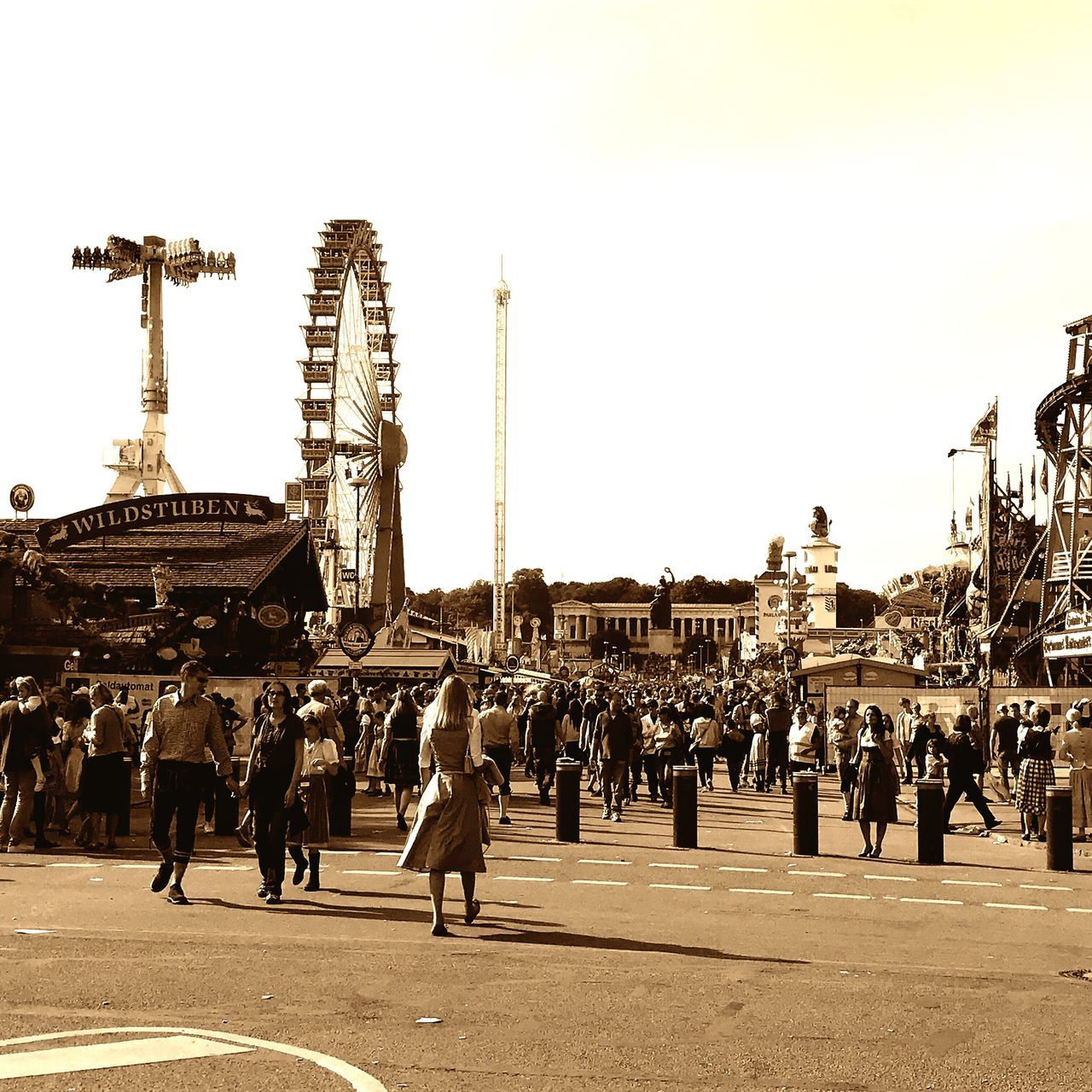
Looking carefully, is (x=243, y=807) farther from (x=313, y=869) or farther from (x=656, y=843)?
(x=313, y=869)

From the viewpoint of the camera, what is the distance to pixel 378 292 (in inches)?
2660

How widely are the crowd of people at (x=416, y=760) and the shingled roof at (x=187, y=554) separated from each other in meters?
11.2

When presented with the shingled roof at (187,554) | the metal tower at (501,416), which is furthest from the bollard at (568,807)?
the metal tower at (501,416)

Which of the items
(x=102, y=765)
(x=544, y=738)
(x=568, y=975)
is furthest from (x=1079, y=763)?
(x=102, y=765)

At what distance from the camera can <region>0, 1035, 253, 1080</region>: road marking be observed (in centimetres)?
605

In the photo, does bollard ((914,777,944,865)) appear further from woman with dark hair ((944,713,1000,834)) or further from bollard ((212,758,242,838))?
bollard ((212,758,242,838))

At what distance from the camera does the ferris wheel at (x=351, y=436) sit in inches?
2494

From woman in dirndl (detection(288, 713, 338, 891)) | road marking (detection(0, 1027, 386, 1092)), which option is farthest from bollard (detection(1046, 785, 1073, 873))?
road marking (detection(0, 1027, 386, 1092))

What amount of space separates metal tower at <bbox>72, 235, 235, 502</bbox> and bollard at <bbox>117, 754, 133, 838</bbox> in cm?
6622

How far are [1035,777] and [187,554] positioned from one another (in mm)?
27618

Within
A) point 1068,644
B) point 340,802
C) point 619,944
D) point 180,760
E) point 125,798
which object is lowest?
point 619,944

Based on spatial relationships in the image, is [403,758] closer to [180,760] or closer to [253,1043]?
[180,760]

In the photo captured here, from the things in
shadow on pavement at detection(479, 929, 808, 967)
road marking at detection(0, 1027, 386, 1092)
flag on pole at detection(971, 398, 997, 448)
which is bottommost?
shadow on pavement at detection(479, 929, 808, 967)

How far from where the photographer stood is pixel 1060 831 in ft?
47.6
